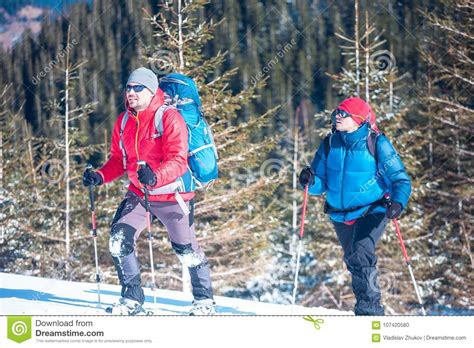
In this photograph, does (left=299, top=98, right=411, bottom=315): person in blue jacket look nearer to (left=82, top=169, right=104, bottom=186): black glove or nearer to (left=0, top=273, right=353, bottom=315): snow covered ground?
(left=0, top=273, right=353, bottom=315): snow covered ground

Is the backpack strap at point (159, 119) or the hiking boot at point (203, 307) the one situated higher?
the backpack strap at point (159, 119)

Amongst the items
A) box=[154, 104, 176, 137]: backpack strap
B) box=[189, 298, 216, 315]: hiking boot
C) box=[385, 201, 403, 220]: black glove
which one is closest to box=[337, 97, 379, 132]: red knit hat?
box=[385, 201, 403, 220]: black glove

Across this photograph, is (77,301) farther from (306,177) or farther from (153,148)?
(306,177)

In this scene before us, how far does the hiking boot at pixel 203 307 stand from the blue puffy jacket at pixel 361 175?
4.32 ft

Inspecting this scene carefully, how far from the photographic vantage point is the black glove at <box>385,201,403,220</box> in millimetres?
6453

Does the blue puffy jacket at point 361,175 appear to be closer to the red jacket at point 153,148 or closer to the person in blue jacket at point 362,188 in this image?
the person in blue jacket at point 362,188

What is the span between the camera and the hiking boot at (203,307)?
668cm

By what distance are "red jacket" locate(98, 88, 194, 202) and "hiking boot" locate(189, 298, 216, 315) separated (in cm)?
89

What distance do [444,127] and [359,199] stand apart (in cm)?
1232

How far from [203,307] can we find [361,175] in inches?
68.6

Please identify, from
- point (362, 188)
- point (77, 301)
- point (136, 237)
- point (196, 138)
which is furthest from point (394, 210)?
point (77, 301)

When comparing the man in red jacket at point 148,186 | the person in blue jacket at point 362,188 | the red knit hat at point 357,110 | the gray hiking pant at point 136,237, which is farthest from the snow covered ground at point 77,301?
the red knit hat at point 357,110
